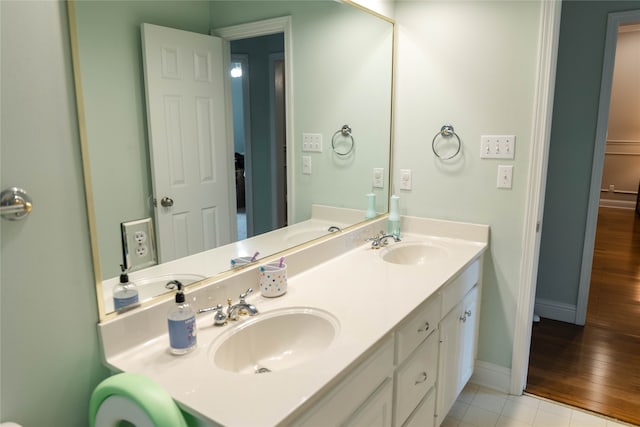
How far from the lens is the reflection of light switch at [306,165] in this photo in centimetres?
210

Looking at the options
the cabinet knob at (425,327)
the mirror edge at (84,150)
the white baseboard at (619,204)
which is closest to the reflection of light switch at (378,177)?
the cabinet knob at (425,327)

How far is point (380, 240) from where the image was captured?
2.33m

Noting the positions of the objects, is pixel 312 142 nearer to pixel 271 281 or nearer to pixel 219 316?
pixel 271 281

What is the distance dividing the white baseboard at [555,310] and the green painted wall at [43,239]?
126 inches

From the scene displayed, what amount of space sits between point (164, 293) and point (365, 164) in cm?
140

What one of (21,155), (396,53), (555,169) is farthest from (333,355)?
(555,169)

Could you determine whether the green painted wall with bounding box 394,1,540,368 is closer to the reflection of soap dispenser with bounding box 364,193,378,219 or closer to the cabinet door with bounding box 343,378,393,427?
the reflection of soap dispenser with bounding box 364,193,378,219

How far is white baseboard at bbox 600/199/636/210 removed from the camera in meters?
7.39

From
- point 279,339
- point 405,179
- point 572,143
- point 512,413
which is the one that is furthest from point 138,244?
point 572,143

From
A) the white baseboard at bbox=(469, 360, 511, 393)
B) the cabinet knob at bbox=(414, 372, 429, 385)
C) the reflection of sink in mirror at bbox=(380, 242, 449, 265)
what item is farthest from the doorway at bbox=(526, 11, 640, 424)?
the cabinet knob at bbox=(414, 372, 429, 385)

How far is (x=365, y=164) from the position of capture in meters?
2.46

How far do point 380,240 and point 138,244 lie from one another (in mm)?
1315

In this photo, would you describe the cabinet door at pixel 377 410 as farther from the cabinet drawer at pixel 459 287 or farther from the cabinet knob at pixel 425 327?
the cabinet drawer at pixel 459 287

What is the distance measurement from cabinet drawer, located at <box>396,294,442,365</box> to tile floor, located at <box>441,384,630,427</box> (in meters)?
0.76
